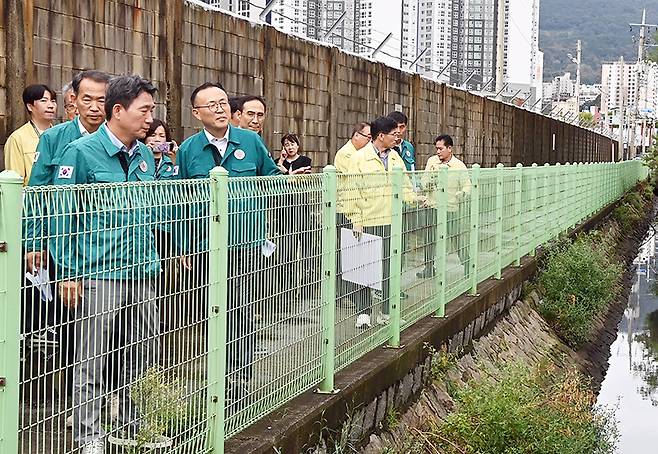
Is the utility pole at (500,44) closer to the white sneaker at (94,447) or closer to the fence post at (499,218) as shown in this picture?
the fence post at (499,218)

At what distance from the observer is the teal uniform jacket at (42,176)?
3809 millimetres

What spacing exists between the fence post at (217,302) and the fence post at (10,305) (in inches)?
59.0

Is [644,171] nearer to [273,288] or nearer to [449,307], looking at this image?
[449,307]

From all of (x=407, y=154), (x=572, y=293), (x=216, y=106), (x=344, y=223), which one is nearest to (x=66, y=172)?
(x=216, y=106)

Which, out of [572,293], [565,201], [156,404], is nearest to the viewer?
[156,404]

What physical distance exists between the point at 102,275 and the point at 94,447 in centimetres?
62

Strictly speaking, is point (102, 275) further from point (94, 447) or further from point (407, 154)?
point (407, 154)

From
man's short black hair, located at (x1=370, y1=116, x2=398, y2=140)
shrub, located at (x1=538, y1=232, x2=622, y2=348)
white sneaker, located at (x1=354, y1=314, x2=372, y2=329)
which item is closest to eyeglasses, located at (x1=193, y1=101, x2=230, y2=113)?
white sneaker, located at (x1=354, y1=314, x2=372, y2=329)

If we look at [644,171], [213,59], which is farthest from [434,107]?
[644,171]

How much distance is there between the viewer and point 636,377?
57.1 feet

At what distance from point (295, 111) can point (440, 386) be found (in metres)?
6.14

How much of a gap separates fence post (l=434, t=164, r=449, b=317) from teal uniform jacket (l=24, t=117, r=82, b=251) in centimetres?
469

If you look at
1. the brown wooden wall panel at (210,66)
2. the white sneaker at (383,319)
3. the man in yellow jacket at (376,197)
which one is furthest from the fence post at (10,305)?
the white sneaker at (383,319)

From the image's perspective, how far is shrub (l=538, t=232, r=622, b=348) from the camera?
49.3 ft
